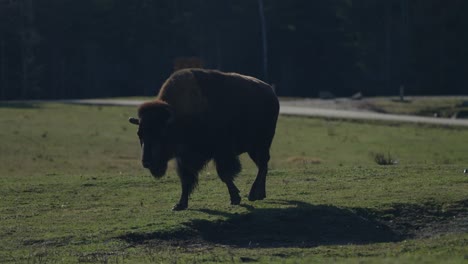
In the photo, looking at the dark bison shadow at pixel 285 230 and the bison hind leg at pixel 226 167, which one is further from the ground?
the bison hind leg at pixel 226 167

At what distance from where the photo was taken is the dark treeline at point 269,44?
7038 centimetres

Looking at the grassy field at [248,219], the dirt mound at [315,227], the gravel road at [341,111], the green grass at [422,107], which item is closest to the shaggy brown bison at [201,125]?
the grassy field at [248,219]

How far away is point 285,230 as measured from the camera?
43.8 ft

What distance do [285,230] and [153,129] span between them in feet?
8.50

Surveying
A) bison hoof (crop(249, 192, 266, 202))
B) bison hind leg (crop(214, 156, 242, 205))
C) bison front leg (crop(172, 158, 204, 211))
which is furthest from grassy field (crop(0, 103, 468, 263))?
bison hind leg (crop(214, 156, 242, 205))

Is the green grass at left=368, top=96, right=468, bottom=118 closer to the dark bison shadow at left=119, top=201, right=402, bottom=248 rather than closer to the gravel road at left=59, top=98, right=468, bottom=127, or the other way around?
the gravel road at left=59, top=98, right=468, bottom=127

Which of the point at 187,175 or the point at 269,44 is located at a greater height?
the point at 187,175

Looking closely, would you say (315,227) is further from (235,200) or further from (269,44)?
(269,44)

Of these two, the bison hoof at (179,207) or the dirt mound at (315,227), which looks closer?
the dirt mound at (315,227)

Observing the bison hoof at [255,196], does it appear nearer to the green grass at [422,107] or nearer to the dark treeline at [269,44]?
the green grass at [422,107]

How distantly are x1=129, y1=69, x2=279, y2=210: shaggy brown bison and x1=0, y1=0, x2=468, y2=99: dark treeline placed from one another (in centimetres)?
5413

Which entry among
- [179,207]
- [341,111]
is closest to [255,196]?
[179,207]

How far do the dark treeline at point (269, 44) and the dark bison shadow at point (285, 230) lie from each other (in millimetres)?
56440

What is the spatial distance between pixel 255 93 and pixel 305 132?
2292 cm
